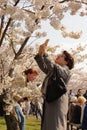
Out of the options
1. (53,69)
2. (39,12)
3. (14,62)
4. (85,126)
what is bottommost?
(85,126)

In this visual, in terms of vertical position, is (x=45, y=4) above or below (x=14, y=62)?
above

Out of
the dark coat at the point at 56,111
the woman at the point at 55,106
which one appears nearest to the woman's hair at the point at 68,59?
the woman at the point at 55,106

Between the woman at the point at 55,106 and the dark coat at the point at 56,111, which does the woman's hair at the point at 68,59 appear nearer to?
the woman at the point at 55,106

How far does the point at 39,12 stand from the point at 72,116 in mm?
4614

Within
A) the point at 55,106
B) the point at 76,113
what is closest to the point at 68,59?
the point at 55,106

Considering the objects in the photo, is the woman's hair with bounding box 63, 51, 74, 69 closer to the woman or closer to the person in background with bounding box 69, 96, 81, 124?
the woman

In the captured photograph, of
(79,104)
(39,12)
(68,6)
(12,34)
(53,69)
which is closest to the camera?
(53,69)

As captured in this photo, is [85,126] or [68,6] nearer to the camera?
[68,6]

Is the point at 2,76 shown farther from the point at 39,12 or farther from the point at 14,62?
the point at 39,12

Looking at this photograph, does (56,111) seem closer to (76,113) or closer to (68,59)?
(68,59)

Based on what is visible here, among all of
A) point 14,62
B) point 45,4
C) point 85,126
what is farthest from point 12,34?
point 85,126

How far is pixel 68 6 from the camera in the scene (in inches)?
343

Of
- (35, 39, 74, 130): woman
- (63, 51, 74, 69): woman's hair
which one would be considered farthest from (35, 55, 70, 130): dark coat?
(63, 51, 74, 69): woman's hair

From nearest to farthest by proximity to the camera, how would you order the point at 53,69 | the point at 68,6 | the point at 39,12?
the point at 53,69 < the point at 39,12 < the point at 68,6
